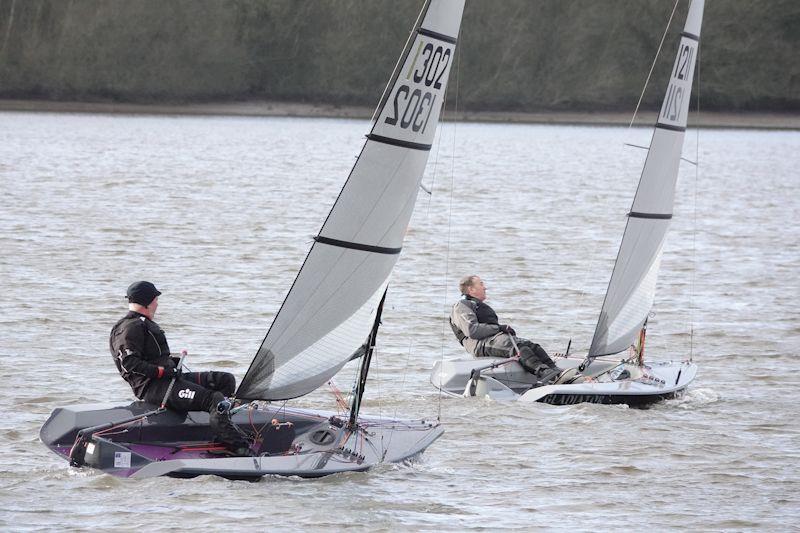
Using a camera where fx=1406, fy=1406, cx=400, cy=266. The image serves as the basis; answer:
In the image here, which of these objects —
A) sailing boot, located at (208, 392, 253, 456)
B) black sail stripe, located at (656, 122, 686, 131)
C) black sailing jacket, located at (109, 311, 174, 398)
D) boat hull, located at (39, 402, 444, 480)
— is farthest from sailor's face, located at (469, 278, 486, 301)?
black sailing jacket, located at (109, 311, 174, 398)

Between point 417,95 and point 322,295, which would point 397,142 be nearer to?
point 417,95

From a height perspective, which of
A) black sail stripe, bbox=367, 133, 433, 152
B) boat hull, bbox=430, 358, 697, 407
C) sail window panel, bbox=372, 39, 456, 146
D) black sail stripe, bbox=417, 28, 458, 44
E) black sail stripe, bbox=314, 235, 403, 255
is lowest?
boat hull, bbox=430, 358, 697, 407

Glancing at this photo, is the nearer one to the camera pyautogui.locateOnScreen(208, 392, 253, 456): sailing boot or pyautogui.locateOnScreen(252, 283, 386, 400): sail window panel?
pyautogui.locateOnScreen(208, 392, 253, 456): sailing boot

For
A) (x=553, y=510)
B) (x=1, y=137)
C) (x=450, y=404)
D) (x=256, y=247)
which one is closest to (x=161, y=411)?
(x=553, y=510)

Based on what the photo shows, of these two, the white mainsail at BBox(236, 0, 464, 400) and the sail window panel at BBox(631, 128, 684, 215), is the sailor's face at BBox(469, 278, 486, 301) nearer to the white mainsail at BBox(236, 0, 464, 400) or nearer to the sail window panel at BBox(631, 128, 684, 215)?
the sail window panel at BBox(631, 128, 684, 215)

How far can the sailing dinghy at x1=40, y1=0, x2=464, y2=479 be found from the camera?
995cm

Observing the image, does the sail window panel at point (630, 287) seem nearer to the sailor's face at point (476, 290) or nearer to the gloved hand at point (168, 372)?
the sailor's face at point (476, 290)

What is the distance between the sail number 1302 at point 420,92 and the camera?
10367 mm

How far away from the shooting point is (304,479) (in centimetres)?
992

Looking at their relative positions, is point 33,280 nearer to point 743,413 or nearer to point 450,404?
point 450,404

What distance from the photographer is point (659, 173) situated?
14391 millimetres

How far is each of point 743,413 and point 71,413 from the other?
6.29 meters

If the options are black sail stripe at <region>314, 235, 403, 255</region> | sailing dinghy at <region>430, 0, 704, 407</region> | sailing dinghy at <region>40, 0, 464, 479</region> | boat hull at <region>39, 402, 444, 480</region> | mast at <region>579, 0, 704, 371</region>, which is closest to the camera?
boat hull at <region>39, 402, 444, 480</region>

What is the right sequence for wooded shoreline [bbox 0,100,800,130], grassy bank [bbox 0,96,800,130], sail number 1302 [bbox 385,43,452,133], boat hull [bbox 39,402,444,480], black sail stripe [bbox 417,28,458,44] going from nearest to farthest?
boat hull [bbox 39,402,444,480]
sail number 1302 [bbox 385,43,452,133]
black sail stripe [bbox 417,28,458,44]
wooded shoreline [bbox 0,100,800,130]
grassy bank [bbox 0,96,800,130]
